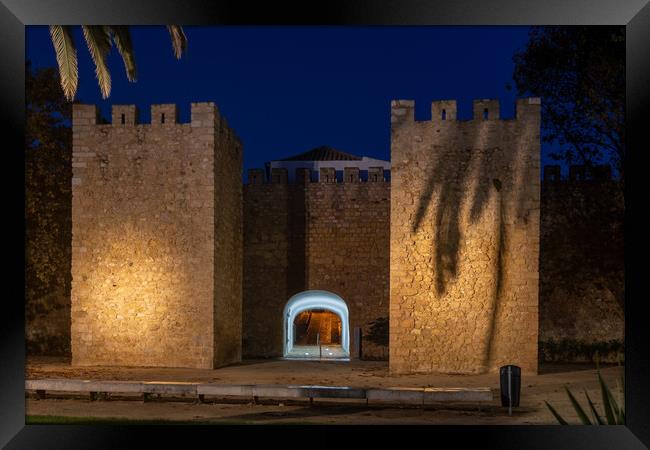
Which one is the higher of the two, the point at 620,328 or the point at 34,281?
the point at 34,281

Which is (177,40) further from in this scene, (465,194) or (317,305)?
(317,305)

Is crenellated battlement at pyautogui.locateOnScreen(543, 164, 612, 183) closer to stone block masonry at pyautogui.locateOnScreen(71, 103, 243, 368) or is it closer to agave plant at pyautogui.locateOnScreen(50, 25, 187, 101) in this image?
stone block masonry at pyautogui.locateOnScreen(71, 103, 243, 368)

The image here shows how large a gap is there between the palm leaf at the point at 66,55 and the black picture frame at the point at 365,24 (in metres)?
2.98

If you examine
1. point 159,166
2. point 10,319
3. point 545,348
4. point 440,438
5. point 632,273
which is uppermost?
point 159,166

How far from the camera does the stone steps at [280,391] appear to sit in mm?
7754

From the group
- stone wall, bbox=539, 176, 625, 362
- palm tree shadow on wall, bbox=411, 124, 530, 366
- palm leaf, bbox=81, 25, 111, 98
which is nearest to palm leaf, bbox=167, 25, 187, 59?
palm leaf, bbox=81, 25, 111, 98

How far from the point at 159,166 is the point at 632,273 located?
902cm

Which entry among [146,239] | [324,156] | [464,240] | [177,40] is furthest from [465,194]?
[324,156]

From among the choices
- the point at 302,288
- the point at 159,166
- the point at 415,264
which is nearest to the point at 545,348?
the point at 415,264

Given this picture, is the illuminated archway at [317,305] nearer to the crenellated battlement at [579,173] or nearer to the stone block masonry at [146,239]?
the stone block masonry at [146,239]

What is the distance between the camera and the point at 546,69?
44.4 feet

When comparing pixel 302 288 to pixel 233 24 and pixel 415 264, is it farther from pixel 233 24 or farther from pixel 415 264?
pixel 233 24

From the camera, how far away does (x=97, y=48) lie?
26.5 ft

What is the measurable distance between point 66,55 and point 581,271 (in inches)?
450
